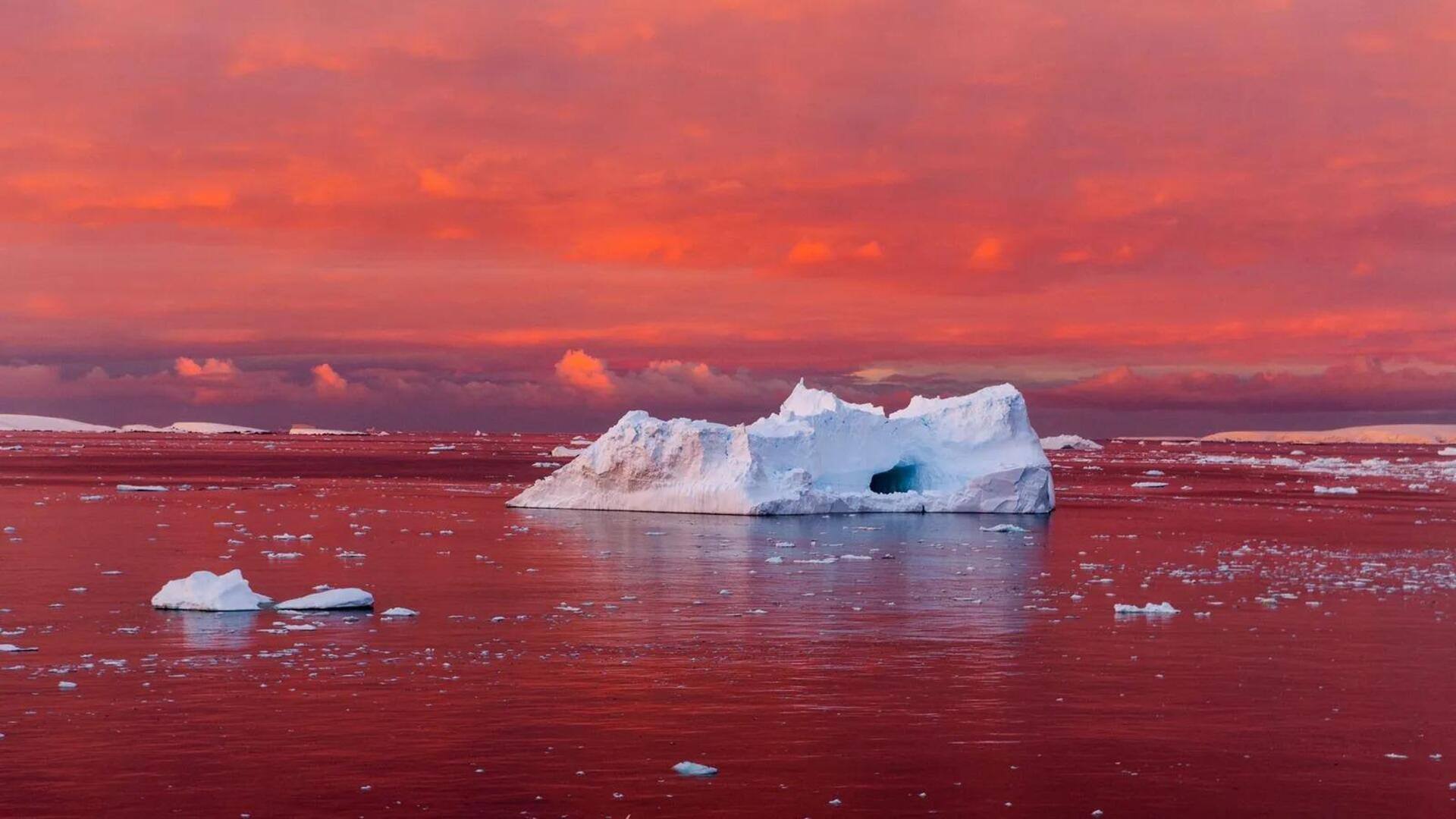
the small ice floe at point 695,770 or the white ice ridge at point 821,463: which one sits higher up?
the white ice ridge at point 821,463

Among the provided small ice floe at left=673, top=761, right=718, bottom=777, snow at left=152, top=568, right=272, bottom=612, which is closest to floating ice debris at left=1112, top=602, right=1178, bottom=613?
small ice floe at left=673, top=761, right=718, bottom=777

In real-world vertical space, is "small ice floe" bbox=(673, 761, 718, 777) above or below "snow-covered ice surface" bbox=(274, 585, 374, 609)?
below

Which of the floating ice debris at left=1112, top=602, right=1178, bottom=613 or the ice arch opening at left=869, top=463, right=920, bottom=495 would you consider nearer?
the floating ice debris at left=1112, top=602, right=1178, bottom=613

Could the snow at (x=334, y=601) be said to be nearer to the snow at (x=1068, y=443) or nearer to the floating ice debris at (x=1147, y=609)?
the floating ice debris at (x=1147, y=609)

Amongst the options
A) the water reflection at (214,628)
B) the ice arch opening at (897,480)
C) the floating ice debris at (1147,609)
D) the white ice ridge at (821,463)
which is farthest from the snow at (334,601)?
the ice arch opening at (897,480)

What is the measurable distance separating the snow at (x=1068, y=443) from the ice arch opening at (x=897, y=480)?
96.4m

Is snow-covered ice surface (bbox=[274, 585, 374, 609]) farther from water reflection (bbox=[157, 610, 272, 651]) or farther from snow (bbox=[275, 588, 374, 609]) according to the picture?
water reflection (bbox=[157, 610, 272, 651])

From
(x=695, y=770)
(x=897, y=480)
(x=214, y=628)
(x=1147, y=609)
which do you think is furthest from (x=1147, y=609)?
(x=897, y=480)

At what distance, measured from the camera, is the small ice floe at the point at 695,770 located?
10.2 m

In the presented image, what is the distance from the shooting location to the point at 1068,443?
5591 inches

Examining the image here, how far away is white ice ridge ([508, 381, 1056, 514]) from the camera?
1416 inches

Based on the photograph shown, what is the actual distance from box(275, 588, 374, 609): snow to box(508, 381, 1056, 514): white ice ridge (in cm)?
1765

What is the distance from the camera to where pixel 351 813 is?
30.2 feet

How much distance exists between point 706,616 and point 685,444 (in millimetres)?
18161
